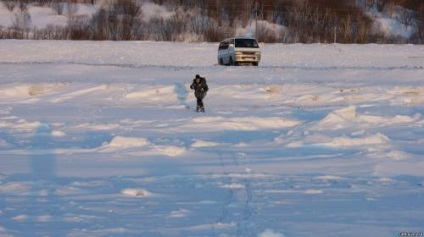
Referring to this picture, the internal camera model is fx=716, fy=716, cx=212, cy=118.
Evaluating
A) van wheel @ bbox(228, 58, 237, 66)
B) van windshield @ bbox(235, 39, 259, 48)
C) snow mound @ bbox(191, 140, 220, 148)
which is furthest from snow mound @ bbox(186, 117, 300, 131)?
van windshield @ bbox(235, 39, 259, 48)

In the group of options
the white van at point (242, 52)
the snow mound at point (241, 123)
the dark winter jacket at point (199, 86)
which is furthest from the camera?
the white van at point (242, 52)

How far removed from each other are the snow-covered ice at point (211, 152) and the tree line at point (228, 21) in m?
38.4

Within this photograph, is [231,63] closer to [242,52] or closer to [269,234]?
[242,52]

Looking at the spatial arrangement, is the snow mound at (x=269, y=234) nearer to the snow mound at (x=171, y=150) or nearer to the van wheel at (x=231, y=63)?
the snow mound at (x=171, y=150)

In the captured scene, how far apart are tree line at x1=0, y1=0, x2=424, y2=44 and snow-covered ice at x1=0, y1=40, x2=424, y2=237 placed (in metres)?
38.4

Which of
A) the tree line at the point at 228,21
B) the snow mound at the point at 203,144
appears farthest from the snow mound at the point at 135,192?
the tree line at the point at 228,21

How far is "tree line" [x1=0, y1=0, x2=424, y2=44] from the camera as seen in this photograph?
2968 inches

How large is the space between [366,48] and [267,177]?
1887 inches

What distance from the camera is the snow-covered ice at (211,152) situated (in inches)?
330

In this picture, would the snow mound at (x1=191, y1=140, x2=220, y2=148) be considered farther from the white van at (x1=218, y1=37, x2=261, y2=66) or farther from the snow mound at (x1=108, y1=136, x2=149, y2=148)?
the white van at (x1=218, y1=37, x2=261, y2=66)

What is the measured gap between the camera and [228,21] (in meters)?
87.4

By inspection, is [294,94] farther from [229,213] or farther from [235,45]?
[229,213]

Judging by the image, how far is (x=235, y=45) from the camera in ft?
128

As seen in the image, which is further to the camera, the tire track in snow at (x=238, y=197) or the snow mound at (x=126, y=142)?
the snow mound at (x=126, y=142)
